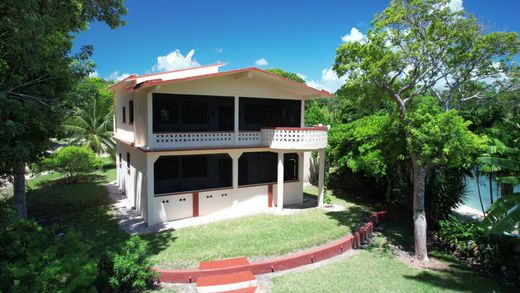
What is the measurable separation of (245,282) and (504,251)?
8.63m

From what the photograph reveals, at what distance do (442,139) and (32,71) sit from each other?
11.9 metres

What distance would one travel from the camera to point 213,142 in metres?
13.7

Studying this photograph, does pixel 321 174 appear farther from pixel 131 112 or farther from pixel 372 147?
pixel 131 112

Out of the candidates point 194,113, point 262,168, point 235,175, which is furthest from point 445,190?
point 194,113

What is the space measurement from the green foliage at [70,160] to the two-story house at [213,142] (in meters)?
5.77

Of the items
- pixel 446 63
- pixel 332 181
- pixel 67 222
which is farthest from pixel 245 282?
pixel 332 181

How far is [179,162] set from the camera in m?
14.7

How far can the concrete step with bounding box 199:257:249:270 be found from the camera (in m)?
8.86

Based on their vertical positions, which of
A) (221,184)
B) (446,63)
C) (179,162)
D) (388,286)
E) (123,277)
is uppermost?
(446,63)

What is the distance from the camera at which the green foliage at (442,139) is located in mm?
9453

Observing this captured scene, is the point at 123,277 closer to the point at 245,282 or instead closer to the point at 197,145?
the point at 245,282

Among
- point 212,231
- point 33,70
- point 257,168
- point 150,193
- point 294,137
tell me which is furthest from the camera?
point 257,168

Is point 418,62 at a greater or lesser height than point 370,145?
greater

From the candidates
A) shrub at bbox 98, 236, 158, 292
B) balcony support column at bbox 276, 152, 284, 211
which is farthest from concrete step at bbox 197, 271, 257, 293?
balcony support column at bbox 276, 152, 284, 211
